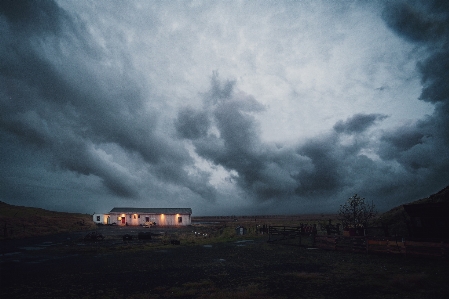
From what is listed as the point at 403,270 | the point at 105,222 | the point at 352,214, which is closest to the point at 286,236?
the point at 352,214

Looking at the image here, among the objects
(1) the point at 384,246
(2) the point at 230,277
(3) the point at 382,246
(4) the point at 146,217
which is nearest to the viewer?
(2) the point at 230,277

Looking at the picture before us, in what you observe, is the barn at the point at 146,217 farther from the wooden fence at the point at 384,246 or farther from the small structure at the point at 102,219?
the wooden fence at the point at 384,246

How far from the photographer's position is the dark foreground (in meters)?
11.5

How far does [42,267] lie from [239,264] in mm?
14658

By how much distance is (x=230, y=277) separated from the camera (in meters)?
14.6

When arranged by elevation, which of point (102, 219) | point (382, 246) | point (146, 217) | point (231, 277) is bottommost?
point (102, 219)

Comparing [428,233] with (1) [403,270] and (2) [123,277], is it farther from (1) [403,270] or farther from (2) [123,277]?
(2) [123,277]

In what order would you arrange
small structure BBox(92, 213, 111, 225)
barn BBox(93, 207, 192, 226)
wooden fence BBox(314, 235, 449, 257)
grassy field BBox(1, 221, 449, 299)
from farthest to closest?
small structure BBox(92, 213, 111, 225)
barn BBox(93, 207, 192, 226)
wooden fence BBox(314, 235, 449, 257)
grassy field BBox(1, 221, 449, 299)

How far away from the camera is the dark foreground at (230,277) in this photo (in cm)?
1153

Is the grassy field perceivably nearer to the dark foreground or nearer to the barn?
the dark foreground

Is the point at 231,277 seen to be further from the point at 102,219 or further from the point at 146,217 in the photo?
the point at 102,219

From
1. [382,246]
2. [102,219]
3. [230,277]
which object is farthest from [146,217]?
[382,246]

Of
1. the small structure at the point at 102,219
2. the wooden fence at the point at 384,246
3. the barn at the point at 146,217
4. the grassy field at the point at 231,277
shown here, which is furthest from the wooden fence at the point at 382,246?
the small structure at the point at 102,219

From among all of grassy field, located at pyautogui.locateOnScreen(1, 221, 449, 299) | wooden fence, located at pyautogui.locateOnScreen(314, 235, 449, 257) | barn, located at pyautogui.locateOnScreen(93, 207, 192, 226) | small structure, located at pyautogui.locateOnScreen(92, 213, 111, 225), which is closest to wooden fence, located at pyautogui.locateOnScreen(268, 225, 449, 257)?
wooden fence, located at pyautogui.locateOnScreen(314, 235, 449, 257)
